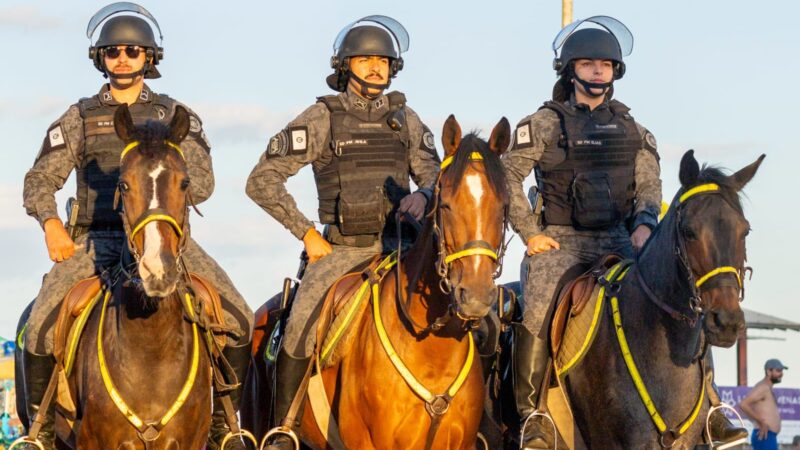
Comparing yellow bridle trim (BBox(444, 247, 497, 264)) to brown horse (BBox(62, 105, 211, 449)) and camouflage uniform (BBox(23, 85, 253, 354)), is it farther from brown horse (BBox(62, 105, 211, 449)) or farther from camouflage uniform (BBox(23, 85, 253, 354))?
camouflage uniform (BBox(23, 85, 253, 354))

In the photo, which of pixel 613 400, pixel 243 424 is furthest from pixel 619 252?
pixel 243 424

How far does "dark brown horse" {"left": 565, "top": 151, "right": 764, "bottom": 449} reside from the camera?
40.8 ft

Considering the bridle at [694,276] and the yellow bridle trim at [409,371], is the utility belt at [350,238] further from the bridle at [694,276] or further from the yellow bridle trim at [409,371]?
the bridle at [694,276]

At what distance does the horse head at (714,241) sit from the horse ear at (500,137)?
1.64 metres

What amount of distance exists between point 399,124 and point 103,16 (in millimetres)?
3078

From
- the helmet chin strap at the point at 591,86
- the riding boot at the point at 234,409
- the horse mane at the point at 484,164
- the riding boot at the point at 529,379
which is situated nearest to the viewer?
the horse mane at the point at 484,164

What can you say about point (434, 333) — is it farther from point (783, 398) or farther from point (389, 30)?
point (783, 398)

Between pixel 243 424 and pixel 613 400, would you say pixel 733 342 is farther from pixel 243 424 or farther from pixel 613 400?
pixel 243 424

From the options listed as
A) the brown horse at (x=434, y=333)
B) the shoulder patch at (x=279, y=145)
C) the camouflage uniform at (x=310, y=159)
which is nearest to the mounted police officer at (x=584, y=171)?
the camouflage uniform at (x=310, y=159)

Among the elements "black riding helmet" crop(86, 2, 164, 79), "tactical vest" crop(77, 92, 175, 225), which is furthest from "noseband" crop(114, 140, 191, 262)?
"black riding helmet" crop(86, 2, 164, 79)

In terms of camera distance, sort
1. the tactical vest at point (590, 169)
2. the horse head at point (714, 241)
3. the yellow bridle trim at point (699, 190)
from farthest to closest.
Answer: the tactical vest at point (590, 169)
the yellow bridle trim at point (699, 190)
the horse head at point (714, 241)

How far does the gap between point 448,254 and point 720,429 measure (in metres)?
3.33

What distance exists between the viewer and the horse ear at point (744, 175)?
1287 centimetres

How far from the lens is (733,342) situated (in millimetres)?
12211
